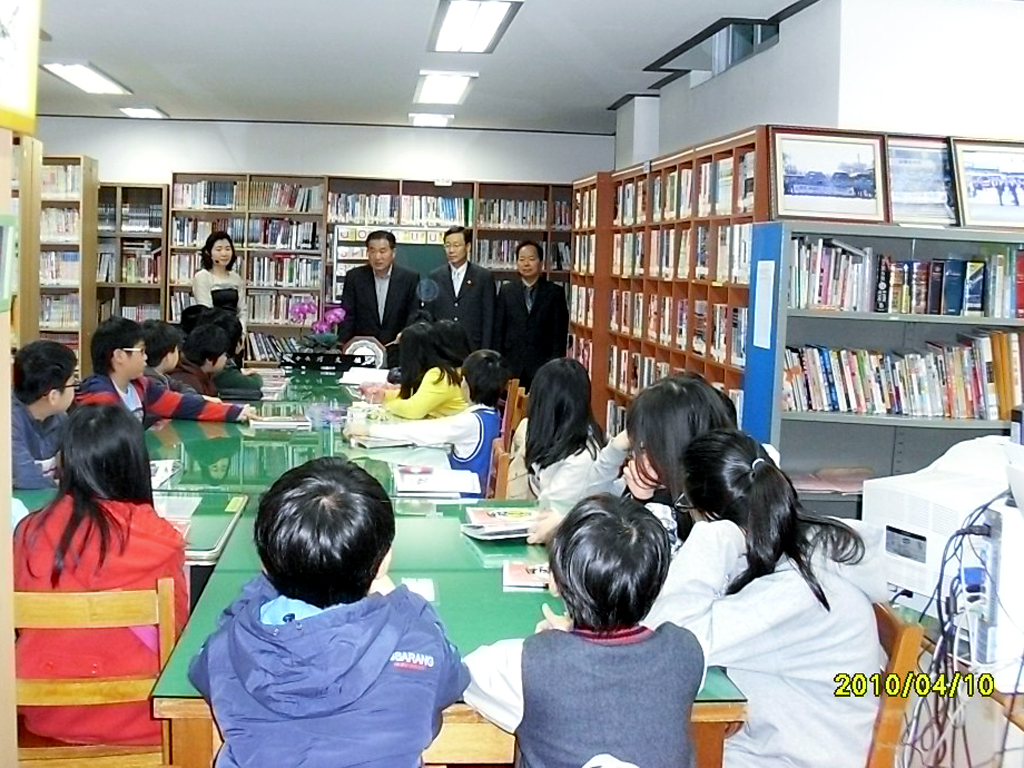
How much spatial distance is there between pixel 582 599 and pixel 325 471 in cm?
47

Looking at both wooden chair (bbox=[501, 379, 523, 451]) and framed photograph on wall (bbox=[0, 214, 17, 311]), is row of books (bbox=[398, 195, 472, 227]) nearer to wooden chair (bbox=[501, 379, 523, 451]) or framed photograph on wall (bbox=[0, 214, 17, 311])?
wooden chair (bbox=[501, 379, 523, 451])

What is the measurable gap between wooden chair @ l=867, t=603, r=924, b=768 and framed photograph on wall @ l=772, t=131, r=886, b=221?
2.71 meters

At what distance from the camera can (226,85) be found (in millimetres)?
8023

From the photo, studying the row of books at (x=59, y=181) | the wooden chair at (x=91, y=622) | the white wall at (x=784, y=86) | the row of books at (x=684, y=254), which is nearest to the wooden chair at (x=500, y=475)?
the row of books at (x=684, y=254)

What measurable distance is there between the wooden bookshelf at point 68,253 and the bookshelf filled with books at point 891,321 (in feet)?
21.3

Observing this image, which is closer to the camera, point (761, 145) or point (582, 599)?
point (582, 599)

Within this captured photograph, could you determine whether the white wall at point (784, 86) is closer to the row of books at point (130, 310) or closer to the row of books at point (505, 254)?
the row of books at point (505, 254)

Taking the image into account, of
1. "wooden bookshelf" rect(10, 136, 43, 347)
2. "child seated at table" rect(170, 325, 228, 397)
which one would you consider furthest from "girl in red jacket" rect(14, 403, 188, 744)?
"wooden bookshelf" rect(10, 136, 43, 347)

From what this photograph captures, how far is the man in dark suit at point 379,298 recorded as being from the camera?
7852 mm

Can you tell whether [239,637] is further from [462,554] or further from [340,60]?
[340,60]

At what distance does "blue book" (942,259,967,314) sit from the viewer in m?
4.27

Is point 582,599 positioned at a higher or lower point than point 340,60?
lower

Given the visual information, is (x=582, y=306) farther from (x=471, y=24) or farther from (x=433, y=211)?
(x=471, y=24)

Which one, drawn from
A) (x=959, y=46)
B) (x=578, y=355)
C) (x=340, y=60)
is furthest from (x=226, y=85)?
(x=959, y=46)
